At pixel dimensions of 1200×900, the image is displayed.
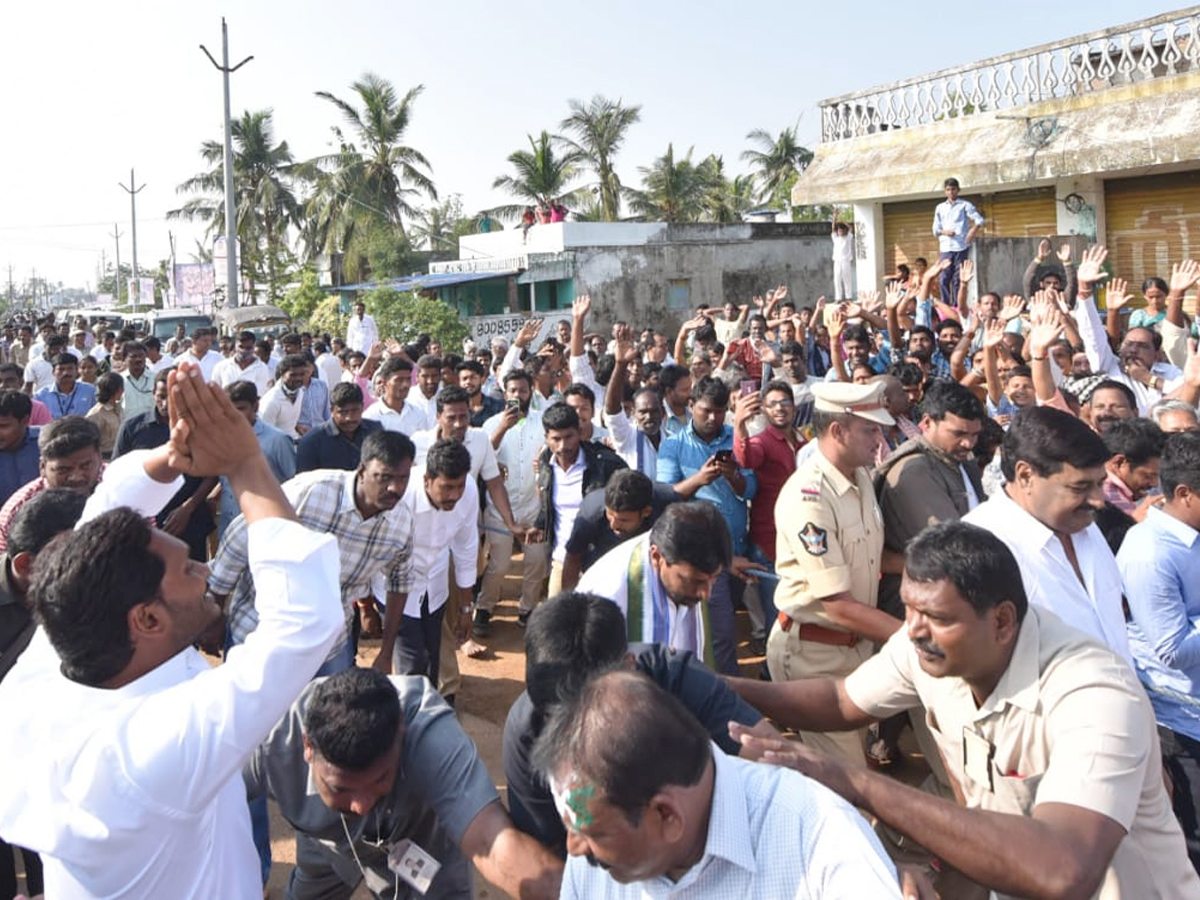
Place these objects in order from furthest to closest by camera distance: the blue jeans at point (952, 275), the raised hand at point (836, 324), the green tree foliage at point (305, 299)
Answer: the green tree foliage at point (305, 299) → the blue jeans at point (952, 275) → the raised hand at point (836, 324)

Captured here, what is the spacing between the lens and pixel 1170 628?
300 cm

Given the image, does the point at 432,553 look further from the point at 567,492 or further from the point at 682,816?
the point at 682,816

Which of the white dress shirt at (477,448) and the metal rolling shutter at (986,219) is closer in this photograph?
the white dress shirt at (477,448)

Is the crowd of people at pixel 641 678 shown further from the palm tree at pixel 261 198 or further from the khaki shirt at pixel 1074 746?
the palm tree at pixel 261 198

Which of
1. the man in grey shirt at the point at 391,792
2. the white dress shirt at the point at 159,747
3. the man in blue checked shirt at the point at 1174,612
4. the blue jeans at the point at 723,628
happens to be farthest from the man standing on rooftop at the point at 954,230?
the white dress shirt at the point at 159,747

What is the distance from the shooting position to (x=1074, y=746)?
200 centimetres

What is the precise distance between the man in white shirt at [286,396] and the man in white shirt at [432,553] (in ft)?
9.55

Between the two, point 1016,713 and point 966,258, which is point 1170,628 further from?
point 966,258

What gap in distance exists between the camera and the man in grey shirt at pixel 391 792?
224cm

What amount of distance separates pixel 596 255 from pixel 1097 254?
15.6m

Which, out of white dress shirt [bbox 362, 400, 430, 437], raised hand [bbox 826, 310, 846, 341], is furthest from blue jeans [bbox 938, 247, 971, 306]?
white dress shirt [bbox 362, 400, 430, 437]

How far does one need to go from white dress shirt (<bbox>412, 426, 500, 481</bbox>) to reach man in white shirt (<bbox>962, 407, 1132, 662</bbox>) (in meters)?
3.39

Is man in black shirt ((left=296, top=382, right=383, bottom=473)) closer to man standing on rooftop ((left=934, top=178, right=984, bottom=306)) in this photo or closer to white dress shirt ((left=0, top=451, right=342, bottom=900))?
white dress shirt ((left=0, top=451, right=342, bottom=900))

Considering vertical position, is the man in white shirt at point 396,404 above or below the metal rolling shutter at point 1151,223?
below
